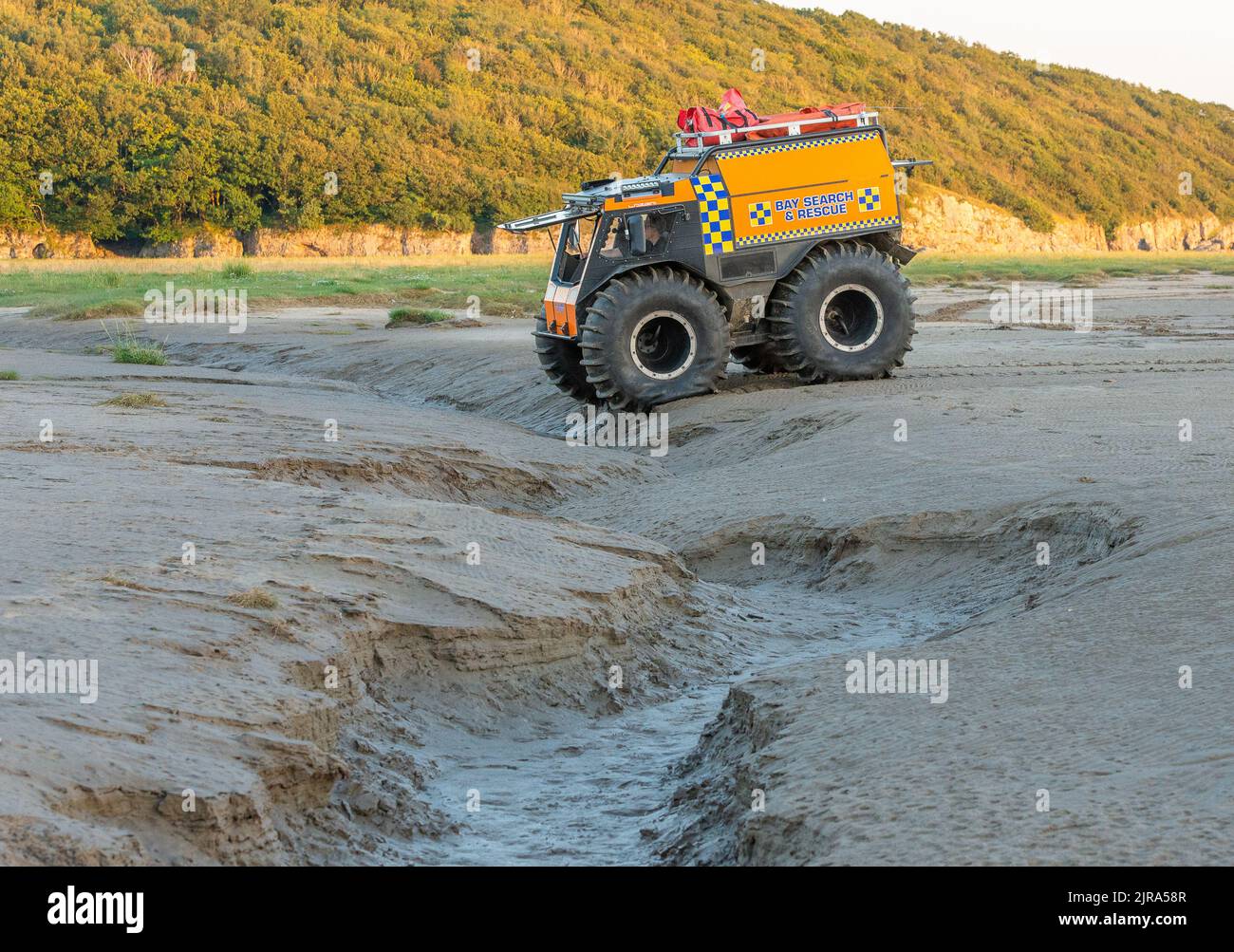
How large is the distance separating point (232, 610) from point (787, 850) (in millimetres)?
2555

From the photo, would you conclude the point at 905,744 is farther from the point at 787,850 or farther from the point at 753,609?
the point at 753,609

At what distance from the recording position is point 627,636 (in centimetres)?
644

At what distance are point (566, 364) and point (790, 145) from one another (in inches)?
112

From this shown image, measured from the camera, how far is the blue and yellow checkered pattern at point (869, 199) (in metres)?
13.1

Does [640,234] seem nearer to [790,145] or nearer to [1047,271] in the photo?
[790,145]

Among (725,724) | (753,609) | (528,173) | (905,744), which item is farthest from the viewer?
(528,173)

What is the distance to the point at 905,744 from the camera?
419cm

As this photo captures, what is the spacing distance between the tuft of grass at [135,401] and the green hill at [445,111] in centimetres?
4139

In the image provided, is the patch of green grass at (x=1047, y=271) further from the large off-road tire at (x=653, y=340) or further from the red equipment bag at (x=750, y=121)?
the large off-road tire at (x=653, y=340)

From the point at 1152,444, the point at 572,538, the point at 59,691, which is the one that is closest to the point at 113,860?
the point at 59,691

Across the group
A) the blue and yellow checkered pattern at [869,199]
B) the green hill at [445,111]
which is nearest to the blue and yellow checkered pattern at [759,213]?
the blue and yellow checkered pattern at [869,199]

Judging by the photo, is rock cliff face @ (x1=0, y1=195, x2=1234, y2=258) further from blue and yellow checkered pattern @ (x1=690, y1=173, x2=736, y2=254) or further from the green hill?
blue and yellow checkered pattern @ (x1=690, y1=173, x2=736, y2=254)

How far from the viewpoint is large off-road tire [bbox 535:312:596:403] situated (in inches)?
521

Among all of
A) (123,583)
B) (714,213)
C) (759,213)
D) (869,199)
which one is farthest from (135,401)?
(869,199)
